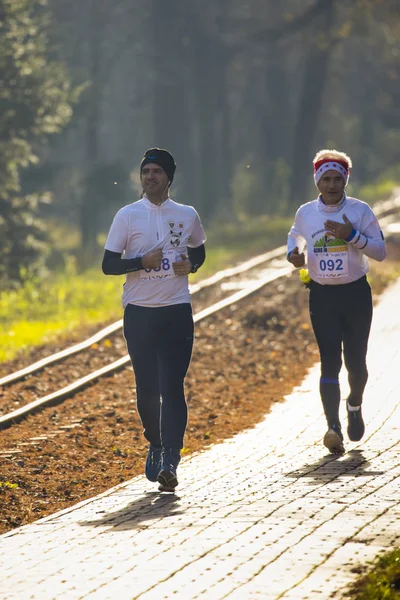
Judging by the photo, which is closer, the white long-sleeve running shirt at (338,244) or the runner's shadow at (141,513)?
the runner's shadow at (141,513)

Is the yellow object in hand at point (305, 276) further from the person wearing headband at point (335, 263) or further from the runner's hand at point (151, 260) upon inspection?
the runner's hand at point (151, 260)

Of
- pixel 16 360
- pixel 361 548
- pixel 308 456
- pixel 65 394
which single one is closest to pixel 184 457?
pixel 308 456

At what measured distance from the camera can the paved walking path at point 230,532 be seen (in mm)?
5164

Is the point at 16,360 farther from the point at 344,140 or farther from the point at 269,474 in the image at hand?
the point at 344,140

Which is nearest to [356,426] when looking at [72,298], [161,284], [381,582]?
[161,284]

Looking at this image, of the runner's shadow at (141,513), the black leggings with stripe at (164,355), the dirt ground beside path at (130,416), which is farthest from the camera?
the dirt ground beside path at (130,416)

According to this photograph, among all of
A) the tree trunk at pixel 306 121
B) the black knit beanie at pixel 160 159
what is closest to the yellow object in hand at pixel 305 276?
the black knit beanie at pixel 160 159

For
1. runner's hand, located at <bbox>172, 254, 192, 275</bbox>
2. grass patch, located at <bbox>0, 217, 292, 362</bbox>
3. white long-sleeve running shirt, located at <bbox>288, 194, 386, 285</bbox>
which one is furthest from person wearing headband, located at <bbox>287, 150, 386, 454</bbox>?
grass patch, located at <bbox>0, 217, 292, 362</bbox>

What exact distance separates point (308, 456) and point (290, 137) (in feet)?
150

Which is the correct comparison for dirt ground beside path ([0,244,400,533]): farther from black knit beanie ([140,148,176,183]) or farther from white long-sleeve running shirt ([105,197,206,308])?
black knit beanie ([140,148,176,183])

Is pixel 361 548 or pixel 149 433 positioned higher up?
pixel 149 433

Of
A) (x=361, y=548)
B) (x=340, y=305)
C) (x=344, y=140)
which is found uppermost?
(x=344, y=140)

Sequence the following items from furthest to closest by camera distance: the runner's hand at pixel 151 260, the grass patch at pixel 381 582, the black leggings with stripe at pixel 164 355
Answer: the black leggings with stripe at pixel 164 355, the runner's hand at pixel 151 260, the grass patch at pixel 381 582

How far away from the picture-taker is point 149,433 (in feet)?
25.9
